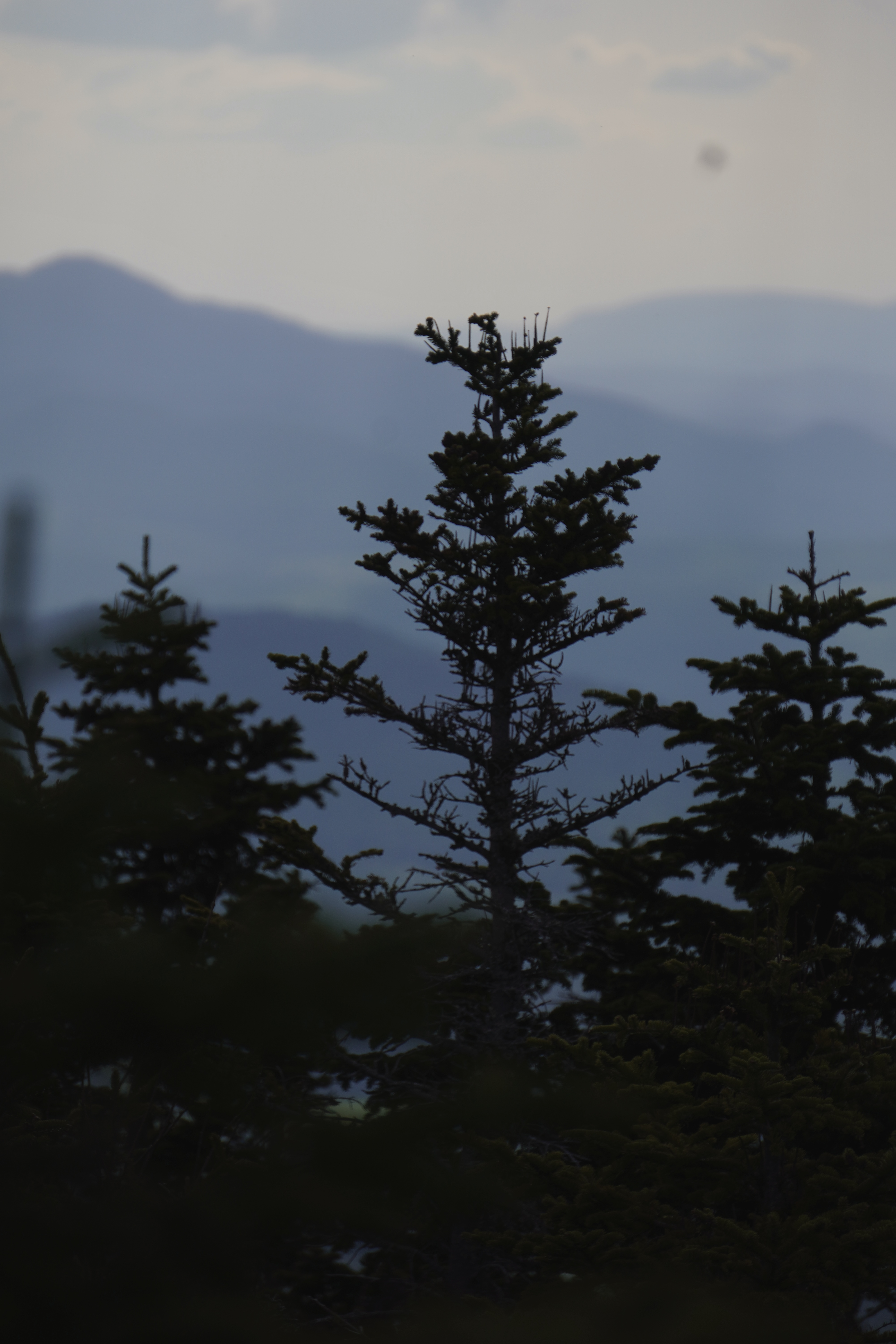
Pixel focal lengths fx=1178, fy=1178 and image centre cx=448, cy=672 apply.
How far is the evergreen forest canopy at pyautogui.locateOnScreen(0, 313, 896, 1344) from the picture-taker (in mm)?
2787

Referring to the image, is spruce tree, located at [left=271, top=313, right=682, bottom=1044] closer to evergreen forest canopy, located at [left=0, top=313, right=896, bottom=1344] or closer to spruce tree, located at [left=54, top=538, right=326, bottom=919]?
evergreen forest canopy, located at [left=0, top=313, right=896, bottom=1344]

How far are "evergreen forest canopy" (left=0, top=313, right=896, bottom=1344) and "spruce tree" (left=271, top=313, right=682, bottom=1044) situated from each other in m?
0.06

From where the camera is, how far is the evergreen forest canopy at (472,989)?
279 cm

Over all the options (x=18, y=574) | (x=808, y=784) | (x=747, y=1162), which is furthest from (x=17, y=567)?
(x=808, y=784)

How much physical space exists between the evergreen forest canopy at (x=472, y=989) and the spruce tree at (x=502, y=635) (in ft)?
0.20

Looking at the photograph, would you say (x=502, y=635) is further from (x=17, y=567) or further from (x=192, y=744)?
(x=17, y=567)

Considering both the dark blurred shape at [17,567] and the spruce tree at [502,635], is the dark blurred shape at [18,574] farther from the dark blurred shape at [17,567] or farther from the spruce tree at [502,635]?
the spruce tree at [502,635]

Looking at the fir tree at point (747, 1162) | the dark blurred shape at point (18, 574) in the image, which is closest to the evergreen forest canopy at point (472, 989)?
the fir tree at point (747, 1162)

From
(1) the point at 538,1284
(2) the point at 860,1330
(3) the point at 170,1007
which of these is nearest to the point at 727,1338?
(3) the point at 170,1007

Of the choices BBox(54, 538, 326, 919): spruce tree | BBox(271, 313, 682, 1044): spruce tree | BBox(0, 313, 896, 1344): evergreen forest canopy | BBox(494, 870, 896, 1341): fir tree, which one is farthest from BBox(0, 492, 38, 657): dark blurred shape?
BBox(271, 313, 682, 1044): spruce tree

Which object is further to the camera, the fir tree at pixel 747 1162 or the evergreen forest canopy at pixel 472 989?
the fir tree at pixel 747 1162

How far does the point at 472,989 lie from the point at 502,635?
507 cm

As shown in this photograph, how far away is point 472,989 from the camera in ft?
54.3

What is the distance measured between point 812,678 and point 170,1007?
1458 centimetres
